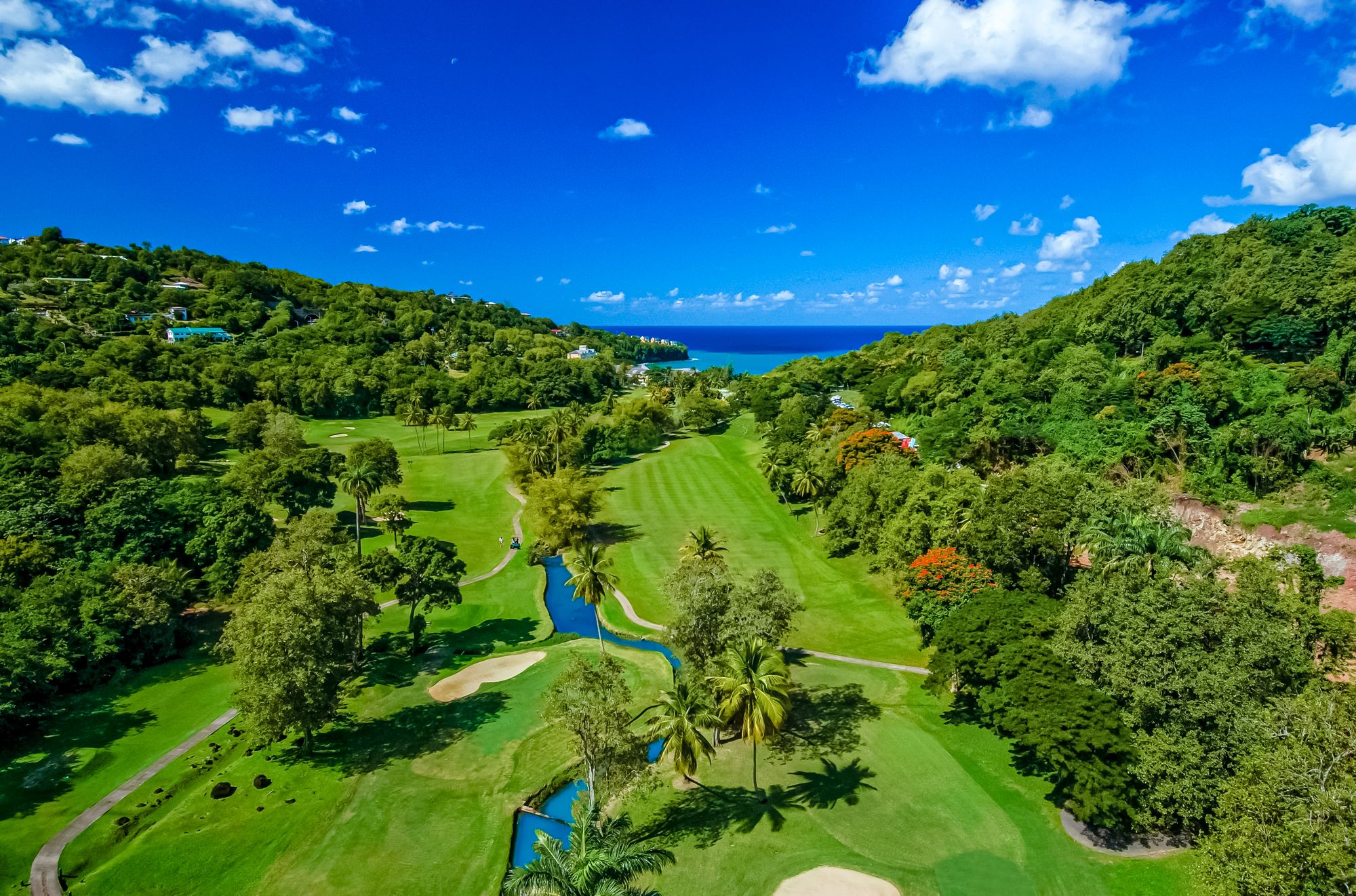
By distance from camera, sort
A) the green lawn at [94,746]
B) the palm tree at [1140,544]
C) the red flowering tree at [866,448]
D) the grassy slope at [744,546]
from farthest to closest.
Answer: the red flowering tree at [866,448]
the grassy slope at [744,546]
the palm tree at [1140,544]
the green lawn at [94,746]

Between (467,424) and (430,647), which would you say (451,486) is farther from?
(430,647)

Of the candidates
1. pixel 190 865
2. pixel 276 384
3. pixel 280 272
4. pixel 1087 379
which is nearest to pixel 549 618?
pixel 190 865

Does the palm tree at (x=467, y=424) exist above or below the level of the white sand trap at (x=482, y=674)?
above

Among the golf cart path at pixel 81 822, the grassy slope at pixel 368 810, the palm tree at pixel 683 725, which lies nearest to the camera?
the golf cart path at pixel 81 822

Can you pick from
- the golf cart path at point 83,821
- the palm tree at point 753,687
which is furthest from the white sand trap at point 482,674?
the palm tree at point 753,687

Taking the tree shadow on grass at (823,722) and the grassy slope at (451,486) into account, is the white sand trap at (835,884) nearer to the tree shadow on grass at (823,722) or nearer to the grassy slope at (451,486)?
the tree shadow on grass at (823,722)

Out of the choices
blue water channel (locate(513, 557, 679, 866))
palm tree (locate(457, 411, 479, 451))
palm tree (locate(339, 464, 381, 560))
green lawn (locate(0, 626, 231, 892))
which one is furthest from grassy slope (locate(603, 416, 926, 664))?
green lawn (locate(0, 626, 231, 892))

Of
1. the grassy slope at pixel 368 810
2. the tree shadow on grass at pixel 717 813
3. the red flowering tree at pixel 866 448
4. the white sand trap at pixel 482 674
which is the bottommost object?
the tree shadow on grass at pixel 717 813

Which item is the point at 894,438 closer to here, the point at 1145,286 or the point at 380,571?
the point at 1145,286
